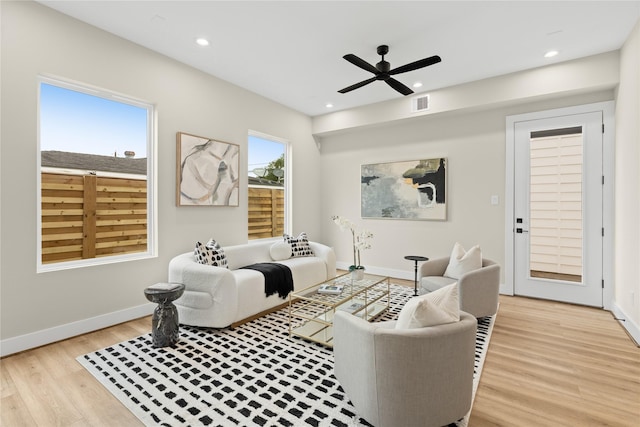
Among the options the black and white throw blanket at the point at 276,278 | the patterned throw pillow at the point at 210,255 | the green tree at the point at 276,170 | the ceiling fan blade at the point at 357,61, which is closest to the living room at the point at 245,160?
the green tree at the point at 276,170

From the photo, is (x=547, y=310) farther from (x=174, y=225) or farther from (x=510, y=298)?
(x=174, y=225)

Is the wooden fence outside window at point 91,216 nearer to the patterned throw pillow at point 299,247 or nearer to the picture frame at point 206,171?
the picture frame at point 206,171

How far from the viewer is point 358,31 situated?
3027 mm

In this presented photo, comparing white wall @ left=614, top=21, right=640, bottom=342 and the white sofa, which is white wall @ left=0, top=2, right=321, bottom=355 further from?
white wall @ left=614, top=21, right=640, bottom=342

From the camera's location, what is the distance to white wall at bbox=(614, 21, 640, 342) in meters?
2.83

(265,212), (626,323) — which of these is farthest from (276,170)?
(626,323)

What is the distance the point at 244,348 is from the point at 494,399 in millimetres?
1924

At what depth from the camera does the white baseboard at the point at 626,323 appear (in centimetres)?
277

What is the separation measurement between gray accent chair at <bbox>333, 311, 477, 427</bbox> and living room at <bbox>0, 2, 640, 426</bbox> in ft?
8.23

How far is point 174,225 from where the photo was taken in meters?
→ 3.68

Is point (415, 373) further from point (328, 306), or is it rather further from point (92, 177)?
point (92, 177)

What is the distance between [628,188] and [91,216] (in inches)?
220

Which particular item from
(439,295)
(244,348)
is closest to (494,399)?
(439,295)

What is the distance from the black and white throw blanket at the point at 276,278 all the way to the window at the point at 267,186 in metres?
1.33
